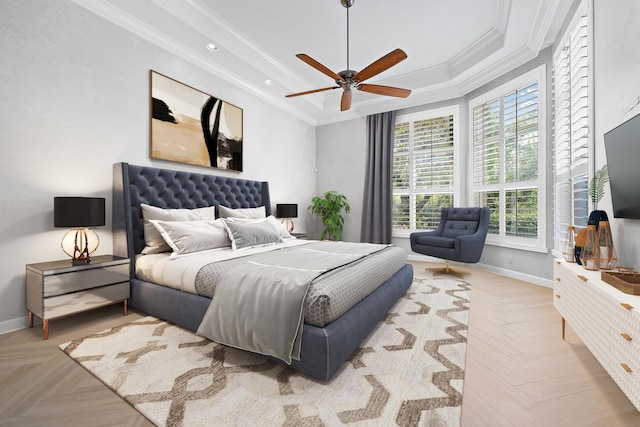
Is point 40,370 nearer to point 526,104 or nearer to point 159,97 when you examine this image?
point 159,97

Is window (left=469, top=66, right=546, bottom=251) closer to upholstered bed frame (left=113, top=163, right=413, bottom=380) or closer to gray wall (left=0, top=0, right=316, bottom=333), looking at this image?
upholstered bed frame (left=113, top=163, right=413, bottom=380)

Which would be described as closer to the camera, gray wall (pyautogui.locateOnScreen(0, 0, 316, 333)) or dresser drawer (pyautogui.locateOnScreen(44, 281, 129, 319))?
dresser drawer (pyautogui.locateOnScreen(44, 281, 129, 319))

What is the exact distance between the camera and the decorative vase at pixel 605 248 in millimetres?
1795

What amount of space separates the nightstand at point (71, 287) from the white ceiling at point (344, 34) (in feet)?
7.81

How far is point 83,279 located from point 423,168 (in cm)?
484

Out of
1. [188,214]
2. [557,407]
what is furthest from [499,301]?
[188,214]

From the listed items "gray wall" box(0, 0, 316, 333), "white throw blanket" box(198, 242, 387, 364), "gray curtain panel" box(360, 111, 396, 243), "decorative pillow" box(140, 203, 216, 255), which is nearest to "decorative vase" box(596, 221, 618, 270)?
"white throw blanket" box(198, 242, 387, 364)

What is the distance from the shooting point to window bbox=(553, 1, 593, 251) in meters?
2.48

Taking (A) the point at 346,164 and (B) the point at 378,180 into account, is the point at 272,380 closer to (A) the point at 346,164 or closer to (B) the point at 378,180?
(B) the point at 378,180

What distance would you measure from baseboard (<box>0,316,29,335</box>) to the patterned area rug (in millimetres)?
658

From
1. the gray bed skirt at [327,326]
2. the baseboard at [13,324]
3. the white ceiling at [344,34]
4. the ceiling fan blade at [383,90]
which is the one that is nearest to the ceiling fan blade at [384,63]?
the ceiling fan blade at [383,90]

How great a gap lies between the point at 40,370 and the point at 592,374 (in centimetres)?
328

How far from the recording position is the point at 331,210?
547cm

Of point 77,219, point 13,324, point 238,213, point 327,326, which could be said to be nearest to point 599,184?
point 327,326
